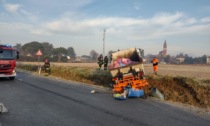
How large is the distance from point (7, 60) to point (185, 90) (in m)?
13.5

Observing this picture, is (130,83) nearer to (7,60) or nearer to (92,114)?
(92,114)

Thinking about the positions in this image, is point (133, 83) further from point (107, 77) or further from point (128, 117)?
point (107, 77)

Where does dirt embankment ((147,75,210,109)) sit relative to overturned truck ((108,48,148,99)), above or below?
below

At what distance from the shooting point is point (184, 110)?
9.85 metres

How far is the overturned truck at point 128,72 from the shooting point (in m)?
12.8

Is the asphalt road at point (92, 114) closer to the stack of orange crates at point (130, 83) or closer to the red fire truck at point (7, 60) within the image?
the stack of orange crates at point (130, 83)

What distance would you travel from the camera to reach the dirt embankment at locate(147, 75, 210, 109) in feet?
40.9

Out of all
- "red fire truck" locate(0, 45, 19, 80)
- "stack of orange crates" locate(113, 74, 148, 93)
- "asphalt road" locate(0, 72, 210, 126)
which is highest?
"red fire truck" locate(0, 45, 19, 80)

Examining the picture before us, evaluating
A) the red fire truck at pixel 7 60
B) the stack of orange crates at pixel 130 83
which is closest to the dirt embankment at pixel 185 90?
the stack of orange crates at pixel 130 83

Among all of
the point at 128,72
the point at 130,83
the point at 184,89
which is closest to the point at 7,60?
the point at 128,72

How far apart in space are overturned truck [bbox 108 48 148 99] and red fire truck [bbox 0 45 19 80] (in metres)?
9.30

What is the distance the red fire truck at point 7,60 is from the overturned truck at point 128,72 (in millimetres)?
9298

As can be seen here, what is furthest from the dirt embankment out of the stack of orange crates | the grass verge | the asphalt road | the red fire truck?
the red fire truck

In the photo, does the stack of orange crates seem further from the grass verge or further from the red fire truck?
the red fire truck
